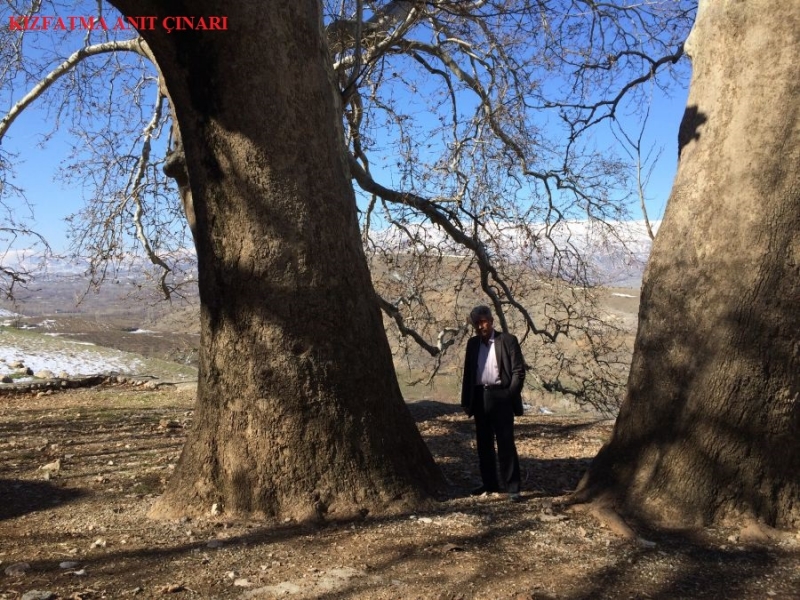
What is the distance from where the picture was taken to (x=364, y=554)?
133 inches

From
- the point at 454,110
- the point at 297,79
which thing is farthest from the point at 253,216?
the point at 454,110

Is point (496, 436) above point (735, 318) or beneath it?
beneath

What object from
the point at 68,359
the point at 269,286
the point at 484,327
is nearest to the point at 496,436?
the point at 484,327

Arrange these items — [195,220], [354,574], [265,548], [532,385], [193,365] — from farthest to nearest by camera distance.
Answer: [193,365]
[532,385]
[195,220]
[265,548]
[354,574]

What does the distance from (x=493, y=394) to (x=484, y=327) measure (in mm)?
488

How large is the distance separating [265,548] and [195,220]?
204 cm

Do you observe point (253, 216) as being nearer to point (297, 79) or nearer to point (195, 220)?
point (195, 220)

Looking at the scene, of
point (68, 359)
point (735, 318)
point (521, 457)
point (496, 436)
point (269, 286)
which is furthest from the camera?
point (68, 359)

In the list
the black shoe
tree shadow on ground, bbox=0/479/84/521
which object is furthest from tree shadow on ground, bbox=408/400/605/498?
tree shadow on ground, bbox=0/479/84/521

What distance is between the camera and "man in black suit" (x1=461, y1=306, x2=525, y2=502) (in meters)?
4.66

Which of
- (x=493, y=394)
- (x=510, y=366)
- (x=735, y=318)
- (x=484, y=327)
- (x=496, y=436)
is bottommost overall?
(x=496, y=436)

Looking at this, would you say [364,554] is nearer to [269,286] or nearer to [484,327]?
[269,286]

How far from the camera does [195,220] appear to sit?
415 centimetres

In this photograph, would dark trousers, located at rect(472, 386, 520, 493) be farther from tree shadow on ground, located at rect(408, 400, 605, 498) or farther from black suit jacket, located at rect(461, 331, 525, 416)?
tree shadow on ground, located at rect(408, 400, 605, 498)
